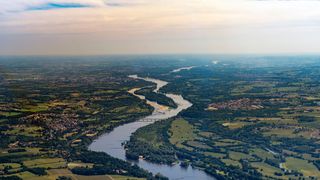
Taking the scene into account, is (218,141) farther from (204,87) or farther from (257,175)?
(204,87)

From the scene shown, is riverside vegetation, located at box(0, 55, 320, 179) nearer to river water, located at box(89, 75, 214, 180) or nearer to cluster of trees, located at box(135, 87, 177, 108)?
cluster of trees, located at box(135, 87, 177, 108)

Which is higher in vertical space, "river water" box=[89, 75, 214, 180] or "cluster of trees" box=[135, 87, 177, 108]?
"cluster of trees" box=[135, 87, 177, 108]

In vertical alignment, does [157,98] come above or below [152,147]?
above

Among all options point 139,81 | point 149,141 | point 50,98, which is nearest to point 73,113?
point 50,98

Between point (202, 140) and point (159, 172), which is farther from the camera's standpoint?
point (202, 140)

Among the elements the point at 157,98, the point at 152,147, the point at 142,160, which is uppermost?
the point at 157,98

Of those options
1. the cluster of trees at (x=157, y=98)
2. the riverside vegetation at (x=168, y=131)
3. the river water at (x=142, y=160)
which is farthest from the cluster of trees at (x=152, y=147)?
the cluster of trees at (x=157, y=98)

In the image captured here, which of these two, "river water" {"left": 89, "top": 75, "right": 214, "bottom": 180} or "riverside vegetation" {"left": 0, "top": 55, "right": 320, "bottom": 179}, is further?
"riverside vegetation" {"left": 0, "top": 55, "right": 320, "bottom": 179}

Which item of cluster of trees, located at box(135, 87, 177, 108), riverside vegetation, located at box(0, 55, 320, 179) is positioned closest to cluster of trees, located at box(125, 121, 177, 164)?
riverside vegetation, located at box(0, 55, 320, 179)

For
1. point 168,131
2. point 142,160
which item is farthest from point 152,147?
point 168,131

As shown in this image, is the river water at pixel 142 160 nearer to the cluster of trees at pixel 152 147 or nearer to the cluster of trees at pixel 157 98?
the cluster of trees at pixel 152 147

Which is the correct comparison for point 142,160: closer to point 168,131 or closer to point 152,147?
point 152,147
